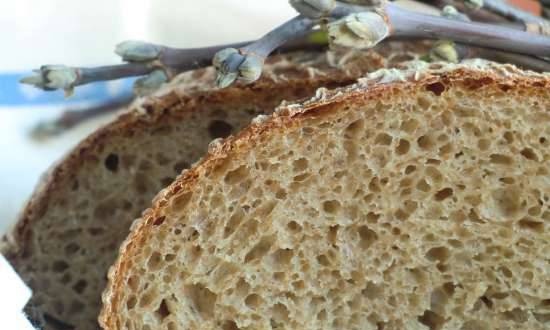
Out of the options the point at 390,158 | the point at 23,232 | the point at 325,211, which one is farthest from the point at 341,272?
the point at 23,232

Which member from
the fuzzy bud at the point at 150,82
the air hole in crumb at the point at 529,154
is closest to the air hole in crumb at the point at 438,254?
the air hole in crumb at the point at 529,154

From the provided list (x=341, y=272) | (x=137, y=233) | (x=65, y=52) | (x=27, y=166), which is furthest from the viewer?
(x=65, y=52)

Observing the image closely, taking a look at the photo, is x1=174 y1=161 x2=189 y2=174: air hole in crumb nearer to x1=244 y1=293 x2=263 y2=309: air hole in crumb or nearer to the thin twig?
x1=244 y1=293 x2=263 y2=309: air hole in crumb

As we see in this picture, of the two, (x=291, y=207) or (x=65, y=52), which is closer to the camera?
(x=291, y=207)

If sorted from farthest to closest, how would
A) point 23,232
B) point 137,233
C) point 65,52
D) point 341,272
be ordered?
point 65,52 → point 23,232 → point 341,272 → point 137,233

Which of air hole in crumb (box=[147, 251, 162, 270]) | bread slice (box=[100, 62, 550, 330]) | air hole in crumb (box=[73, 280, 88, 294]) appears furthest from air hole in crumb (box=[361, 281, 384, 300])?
air hole in crumb (box=[73, 280, 88, 294])

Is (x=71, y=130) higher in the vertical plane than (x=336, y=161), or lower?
lower

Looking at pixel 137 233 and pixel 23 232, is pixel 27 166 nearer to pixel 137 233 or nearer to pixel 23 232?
pixel 23 232
